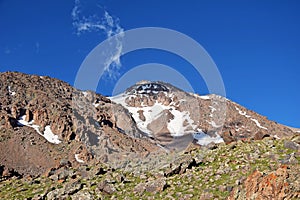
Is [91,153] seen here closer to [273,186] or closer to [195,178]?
[195,178]

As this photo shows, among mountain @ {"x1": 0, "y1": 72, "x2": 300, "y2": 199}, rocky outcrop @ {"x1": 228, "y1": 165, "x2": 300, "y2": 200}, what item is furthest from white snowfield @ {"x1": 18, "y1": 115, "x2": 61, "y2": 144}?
rocky outcrop @ {"x1": 228, "y1": 165, "x2": 300, "y2": 200}

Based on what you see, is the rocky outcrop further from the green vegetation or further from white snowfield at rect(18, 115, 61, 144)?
white snowfield at rect(18, 115, 61, 144)

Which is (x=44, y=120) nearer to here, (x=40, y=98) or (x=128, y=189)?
(x=40, y=98)

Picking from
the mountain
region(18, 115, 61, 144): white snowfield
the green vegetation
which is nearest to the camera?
the green vegetation

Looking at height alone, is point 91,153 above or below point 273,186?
above

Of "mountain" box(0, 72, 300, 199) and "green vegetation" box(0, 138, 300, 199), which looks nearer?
"green vegetation" box(0, 138, 300, 199)

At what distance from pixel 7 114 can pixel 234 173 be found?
16190cm

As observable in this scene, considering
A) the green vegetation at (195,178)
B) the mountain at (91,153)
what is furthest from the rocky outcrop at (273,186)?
the green vegetation at (195,178)

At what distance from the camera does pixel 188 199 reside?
28125mm

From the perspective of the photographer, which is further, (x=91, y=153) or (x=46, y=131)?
(x=46, y=131)

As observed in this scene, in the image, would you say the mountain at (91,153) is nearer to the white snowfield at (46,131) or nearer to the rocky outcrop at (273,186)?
the white snowfield at (46,131)

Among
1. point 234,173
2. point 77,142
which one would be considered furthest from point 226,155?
point 77,142

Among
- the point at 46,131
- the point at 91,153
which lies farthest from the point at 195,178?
the point at 46,131

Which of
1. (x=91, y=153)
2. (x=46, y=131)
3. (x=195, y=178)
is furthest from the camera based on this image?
(x=46, y=131)
